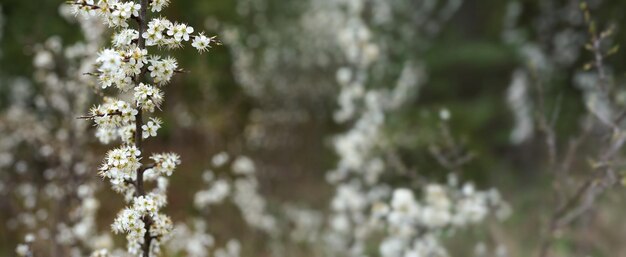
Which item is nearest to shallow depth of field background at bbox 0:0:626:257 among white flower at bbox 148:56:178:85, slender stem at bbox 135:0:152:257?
slender stem at bbox 135:0:152:257

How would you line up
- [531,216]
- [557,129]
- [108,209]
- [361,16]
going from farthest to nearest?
[108,209] → [557,129] → [531,216] → [361,16]

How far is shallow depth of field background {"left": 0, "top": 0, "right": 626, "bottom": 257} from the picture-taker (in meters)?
6.91

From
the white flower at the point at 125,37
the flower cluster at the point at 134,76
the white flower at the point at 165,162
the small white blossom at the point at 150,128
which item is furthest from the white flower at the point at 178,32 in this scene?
the white flower at the point at 165,162

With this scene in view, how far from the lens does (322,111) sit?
11375 mm

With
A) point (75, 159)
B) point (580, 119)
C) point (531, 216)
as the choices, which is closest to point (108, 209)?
point (75, 159)

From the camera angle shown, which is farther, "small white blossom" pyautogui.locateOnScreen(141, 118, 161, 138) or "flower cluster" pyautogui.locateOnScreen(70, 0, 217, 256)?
"small white blossom" pyautogui.locateOnScreen(141, 118, 161, 138)

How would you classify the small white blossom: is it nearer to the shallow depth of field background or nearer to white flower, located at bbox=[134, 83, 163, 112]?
white flower, located at bbox=[134, 83, 163, 112]

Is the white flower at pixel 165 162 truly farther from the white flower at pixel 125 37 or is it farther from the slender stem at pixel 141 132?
the white flower at pixel 125 37

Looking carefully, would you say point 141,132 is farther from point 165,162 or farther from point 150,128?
point 165,162

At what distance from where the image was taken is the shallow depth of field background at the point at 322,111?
6910 mm

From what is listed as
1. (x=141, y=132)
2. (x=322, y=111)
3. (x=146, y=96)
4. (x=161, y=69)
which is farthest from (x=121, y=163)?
(x=322, y=111)

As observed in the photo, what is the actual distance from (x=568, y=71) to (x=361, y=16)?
12.7 ft

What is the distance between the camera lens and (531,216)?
711cm

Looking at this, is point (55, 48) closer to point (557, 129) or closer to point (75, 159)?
point (75, 159)
